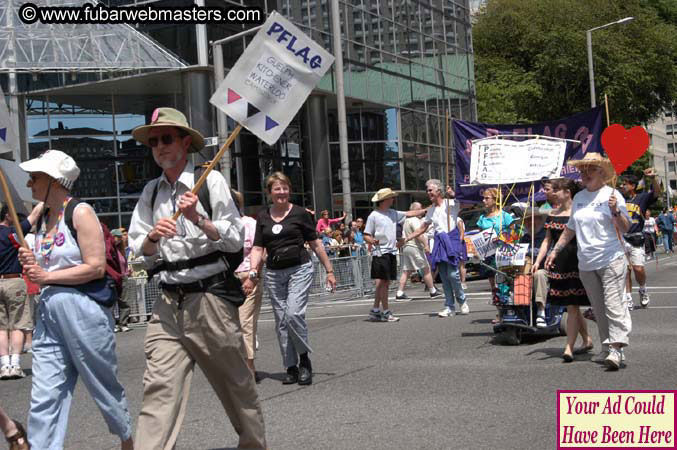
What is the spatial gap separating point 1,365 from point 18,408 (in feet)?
6.65

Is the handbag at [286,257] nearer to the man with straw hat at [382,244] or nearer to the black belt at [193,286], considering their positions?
the black belt at [193,286]

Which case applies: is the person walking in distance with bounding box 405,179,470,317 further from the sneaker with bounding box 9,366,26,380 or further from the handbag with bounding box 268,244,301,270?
the sneaker with bounding box 9,366,26,380

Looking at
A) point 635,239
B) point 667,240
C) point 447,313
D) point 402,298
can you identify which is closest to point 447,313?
point 447,313

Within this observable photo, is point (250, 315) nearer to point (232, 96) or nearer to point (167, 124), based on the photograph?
point (232, 96)

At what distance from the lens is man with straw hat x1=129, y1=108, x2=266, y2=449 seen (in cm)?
510

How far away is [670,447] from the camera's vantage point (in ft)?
16.8

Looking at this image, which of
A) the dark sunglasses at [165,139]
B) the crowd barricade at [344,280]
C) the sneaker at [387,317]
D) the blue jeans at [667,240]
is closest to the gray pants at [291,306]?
the dark sunglasses at [165,139]

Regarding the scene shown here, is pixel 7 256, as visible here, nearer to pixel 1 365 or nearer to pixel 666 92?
pixel 1 365

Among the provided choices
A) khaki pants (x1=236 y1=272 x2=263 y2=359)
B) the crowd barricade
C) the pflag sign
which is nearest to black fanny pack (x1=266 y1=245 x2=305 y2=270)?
khaki pants (x1=236 y1=272 x2=263 y2=359)

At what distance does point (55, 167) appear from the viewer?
17.7 feet

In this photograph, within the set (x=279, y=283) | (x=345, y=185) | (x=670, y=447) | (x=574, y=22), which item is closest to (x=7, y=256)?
(x=279, y=283)

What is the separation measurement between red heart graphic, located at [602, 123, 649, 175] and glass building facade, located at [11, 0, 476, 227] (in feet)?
57.8

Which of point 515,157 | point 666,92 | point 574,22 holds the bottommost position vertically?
point 515,157

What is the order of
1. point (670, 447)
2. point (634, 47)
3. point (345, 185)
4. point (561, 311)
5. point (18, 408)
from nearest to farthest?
point (670, 447) < point (18, 408) < point (561, 311) < point (345, 185) < point (634, 47)
